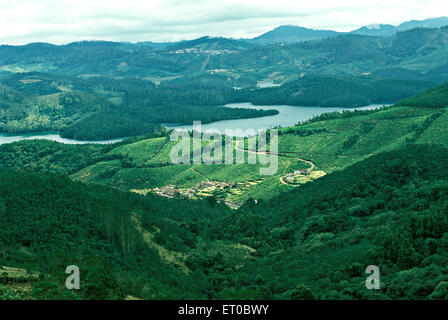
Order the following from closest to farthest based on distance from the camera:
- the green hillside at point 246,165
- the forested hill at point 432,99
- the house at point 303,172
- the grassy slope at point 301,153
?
the house at point 303,172
the green hillside at point 246,165
the grassy slope at point 301,153
the forested hill at point 432,99

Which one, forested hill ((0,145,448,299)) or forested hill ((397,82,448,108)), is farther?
forested hill ((397,82,448,108))

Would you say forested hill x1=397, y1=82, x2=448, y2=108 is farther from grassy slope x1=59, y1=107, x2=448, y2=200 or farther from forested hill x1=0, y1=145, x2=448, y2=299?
forested hill x1=0, y1=145, x2=448, y2=299

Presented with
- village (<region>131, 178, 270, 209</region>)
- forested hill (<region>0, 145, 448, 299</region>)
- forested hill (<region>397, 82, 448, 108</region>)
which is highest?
forested hill (<region>397, 82, 448, 108</region>)

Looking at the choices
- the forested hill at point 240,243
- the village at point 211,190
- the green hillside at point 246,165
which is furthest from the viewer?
the green hillside at point 246,165

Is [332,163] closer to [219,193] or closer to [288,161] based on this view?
[288,161]

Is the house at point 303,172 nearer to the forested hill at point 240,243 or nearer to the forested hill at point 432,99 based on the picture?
the forested hill at point 240,243

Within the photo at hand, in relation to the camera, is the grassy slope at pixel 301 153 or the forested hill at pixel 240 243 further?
the grassy slope at pixel 301 153

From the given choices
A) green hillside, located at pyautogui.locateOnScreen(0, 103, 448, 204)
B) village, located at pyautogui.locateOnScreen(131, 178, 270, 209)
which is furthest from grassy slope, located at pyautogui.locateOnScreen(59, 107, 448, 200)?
village, located at pyautogui.locateOnScreen(131, 178, 270, 209)

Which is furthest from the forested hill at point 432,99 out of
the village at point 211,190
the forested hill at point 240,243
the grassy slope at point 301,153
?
the forested hill at point 240,243

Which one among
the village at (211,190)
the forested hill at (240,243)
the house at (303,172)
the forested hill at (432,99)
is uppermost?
the forested hill at (432,99)

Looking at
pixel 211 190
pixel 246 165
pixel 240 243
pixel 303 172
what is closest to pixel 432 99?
pixel 303 172
